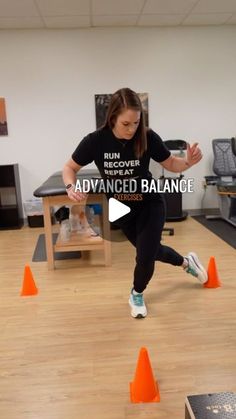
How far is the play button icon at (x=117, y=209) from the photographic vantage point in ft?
5.63

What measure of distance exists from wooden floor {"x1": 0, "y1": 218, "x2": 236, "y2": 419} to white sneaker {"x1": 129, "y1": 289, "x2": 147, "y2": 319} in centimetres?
4

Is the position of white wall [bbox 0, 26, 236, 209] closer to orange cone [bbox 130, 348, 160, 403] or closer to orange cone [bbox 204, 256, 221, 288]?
orange cone [bbox 204, 256, 221, 288]

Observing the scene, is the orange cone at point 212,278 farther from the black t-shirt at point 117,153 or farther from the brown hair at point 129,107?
the brown hair at point 129,107

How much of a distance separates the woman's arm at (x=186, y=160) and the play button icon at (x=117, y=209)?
31 centimetres

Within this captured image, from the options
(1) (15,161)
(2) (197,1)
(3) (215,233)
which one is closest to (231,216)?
(3) (215,233)

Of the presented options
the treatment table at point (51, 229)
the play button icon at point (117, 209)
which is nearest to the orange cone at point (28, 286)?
the treatment table at point (51, 229)

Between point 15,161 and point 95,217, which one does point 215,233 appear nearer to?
point 95,217

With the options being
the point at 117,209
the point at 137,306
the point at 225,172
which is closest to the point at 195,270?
the point at 137,306

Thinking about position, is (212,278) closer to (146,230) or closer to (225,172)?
(146,230)

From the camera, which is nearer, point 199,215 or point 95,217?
point 95,217

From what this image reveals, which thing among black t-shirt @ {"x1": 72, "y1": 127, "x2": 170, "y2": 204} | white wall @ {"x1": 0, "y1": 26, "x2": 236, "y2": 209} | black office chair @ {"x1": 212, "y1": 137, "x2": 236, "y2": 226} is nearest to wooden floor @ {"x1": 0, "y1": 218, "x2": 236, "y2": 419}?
black t-shirt @ {"x1": 72, "y1": 127, "x2": 170, "y2": 204}

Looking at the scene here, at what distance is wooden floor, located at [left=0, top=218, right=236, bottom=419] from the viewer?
1244 mm

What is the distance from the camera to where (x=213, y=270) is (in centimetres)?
218

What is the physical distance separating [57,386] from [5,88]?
355cm
